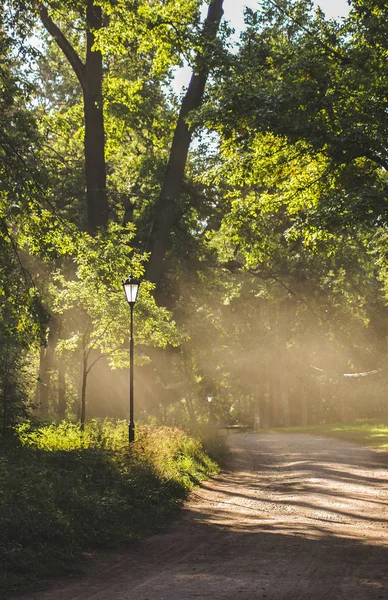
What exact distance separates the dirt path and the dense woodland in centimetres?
513

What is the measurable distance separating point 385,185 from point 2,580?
10.5m

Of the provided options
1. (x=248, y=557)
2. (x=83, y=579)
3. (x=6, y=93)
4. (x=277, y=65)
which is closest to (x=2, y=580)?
(x=83, y=579)

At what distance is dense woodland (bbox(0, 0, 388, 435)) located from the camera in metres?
13.8

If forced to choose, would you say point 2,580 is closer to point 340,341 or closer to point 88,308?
point 88,308

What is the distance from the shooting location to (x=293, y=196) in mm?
17281

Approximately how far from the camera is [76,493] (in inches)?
369

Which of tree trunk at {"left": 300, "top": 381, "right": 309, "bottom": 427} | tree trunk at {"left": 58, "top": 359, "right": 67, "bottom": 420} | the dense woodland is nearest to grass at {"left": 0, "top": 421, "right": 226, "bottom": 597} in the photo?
the dense woodland

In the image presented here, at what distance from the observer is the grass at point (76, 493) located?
757cm

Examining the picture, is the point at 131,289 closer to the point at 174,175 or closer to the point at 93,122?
the point at 174,175

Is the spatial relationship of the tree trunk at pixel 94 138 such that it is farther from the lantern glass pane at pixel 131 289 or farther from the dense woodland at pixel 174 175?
the lantern glass pane at pixel 131 289

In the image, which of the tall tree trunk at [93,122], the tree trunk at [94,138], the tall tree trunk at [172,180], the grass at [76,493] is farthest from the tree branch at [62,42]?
the grass at [76,493]

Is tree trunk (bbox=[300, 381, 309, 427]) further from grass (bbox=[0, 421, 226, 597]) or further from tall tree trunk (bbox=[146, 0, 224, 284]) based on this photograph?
grass (bbox=[0, 421, 226, 597])

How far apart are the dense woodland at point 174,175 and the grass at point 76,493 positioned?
253 cm

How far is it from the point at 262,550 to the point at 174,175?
14.8 meters
